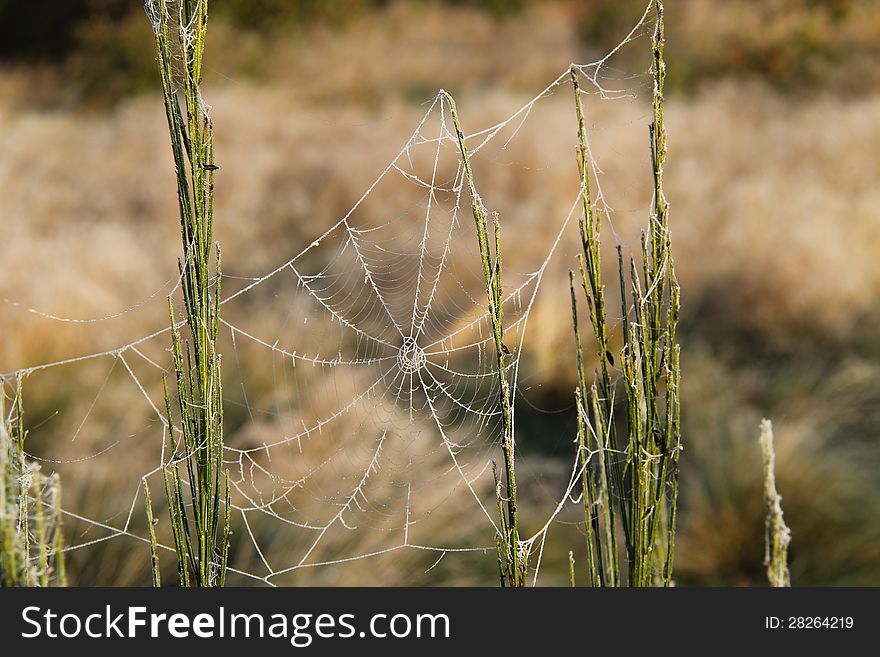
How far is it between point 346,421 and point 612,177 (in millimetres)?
3435

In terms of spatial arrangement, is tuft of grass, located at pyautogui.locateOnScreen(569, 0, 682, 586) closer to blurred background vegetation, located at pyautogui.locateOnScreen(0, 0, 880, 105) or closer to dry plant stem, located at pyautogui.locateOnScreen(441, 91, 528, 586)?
dry plant stem, located at pyautogui.locateOnScreen(441, 91, 528, 586)

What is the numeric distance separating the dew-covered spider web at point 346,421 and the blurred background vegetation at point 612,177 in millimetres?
96

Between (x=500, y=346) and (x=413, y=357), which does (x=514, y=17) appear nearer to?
(x=413, y=357)

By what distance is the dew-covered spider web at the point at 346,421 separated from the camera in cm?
215

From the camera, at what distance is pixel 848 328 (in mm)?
3639

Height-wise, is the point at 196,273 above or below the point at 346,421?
below

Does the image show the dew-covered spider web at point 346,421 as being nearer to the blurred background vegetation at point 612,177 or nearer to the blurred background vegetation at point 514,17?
the blurred background vegetation at point 612,177

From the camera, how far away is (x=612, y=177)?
18.1 ft

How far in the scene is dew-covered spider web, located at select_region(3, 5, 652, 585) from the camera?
2.15 m

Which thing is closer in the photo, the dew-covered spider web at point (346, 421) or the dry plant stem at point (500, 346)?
the dry plant stem at point (500, 346)

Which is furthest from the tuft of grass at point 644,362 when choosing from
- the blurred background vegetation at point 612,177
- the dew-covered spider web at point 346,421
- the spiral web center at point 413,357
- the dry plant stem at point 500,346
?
the blurred background vegetation at point 612,177

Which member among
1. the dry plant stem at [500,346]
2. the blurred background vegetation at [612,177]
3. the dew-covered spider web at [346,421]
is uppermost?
the blurred background vegetation at [612,177]

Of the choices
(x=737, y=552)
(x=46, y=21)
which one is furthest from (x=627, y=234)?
(x=46, y=21)

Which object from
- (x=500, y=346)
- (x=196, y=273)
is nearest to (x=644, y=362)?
(x=500, y=346)
